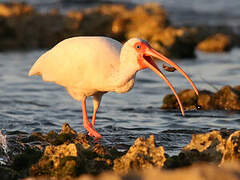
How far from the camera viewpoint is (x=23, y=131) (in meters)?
8.32

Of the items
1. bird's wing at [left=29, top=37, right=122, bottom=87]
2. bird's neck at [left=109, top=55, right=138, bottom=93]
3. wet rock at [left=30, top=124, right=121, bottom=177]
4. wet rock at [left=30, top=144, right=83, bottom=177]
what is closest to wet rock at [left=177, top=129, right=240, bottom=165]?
wet rock at [left=30, top=124, right=121, bottom=177]

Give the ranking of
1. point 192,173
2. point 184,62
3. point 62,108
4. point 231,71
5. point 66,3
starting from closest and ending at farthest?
point 192,173
point 62,108
point 231,71
point 184,62
point 66,3

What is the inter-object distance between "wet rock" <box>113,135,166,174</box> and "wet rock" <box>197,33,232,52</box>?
43.5 feet

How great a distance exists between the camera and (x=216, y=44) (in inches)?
731

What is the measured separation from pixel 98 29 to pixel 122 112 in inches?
399

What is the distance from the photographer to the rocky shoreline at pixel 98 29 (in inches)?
709

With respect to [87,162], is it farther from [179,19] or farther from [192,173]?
[179,19]

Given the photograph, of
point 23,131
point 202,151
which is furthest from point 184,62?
point 202,151

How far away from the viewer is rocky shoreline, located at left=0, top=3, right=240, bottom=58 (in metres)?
18.0

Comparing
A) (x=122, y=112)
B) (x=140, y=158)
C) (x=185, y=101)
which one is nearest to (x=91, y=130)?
(x=122, y=112)

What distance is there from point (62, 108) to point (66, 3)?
67.8ft

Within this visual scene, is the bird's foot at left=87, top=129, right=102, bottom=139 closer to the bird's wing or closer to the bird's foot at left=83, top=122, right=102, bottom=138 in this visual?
the bird's foot at left=83, top=122, right=102, bottom=138

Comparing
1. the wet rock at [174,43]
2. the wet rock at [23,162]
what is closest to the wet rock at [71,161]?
the wet rock at [23,162]

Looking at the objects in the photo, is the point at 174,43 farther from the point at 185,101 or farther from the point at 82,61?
the point at 82,61
